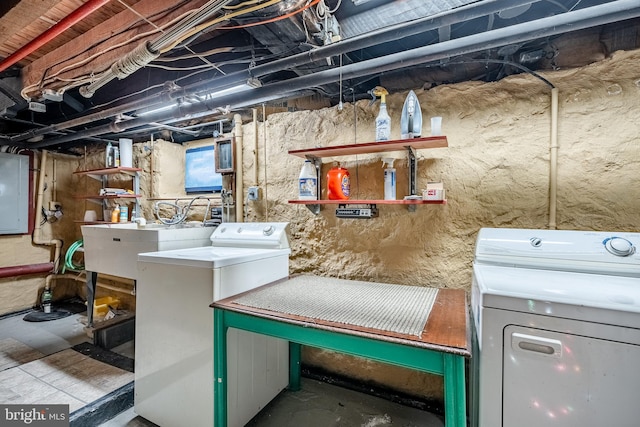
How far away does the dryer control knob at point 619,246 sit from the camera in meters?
1.21

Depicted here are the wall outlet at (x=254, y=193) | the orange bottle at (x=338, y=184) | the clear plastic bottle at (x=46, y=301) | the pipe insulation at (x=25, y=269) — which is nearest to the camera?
the orange bottle at (x=338, y=184)

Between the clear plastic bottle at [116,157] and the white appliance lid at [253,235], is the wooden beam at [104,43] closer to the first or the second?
the clear plastic bottle at [116,157]

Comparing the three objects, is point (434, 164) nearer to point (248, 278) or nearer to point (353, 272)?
point (353, 272)

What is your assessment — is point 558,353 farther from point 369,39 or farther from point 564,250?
point 369,39

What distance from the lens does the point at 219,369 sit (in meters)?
1.45

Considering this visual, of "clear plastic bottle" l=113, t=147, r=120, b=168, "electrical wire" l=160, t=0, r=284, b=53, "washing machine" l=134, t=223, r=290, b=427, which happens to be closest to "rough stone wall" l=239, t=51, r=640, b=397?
"washing machine" l=134, t=223, r=290, b=427

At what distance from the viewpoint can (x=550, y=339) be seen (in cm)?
88

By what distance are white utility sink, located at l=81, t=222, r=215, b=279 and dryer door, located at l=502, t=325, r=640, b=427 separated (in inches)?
83.1

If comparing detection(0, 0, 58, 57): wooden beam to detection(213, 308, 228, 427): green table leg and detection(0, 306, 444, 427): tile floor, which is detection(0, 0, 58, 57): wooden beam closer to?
detection(213, 308, 228, 427): green table leg

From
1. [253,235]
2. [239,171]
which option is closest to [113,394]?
[253,235]

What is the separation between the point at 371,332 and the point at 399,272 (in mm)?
912

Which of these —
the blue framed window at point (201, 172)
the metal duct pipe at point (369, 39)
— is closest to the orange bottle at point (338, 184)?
the metal duct pipe at point (369, 39)

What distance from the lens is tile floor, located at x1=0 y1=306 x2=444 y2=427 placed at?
177 cm

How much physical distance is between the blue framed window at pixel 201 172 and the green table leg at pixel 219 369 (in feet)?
5.77
